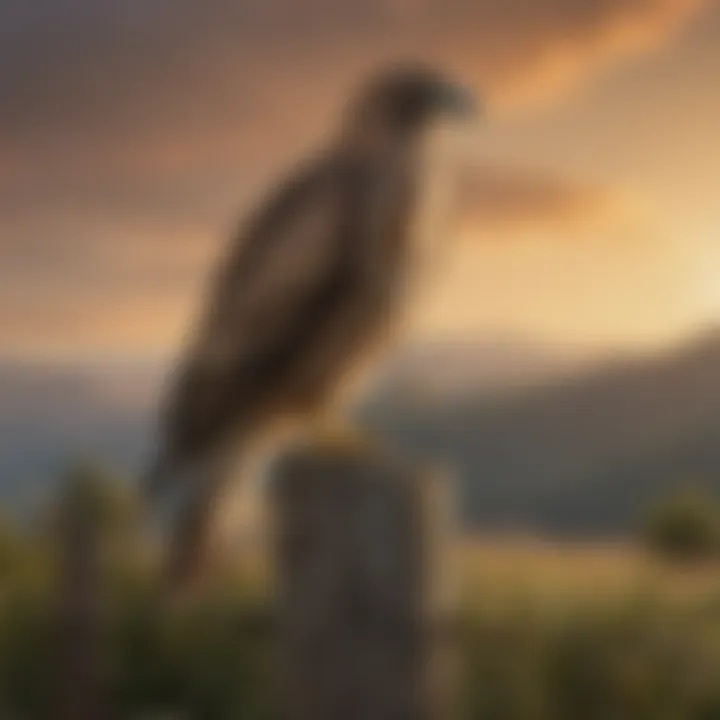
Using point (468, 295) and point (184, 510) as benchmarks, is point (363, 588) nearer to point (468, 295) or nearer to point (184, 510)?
point (184, 510)

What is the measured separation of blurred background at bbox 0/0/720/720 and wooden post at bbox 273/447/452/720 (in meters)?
0.13

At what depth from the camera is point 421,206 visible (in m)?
0.82

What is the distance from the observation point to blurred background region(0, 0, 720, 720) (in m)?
0.86

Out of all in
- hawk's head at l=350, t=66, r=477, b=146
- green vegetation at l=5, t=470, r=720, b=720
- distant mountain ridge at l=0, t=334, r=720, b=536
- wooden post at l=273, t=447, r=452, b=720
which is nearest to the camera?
wooden post at l=273, t=447, r=452, b=720

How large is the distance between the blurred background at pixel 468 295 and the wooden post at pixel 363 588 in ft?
0.43

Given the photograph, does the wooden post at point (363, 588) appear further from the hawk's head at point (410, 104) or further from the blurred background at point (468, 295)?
the hawk's head at point (410, 104)

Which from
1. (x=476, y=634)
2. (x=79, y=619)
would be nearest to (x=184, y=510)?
(x=79, y=619)

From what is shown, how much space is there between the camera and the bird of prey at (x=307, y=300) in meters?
0.81

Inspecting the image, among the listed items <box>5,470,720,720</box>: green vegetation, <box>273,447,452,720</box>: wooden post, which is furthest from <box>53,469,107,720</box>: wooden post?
<box>273,447,452,720</box>: wooden post

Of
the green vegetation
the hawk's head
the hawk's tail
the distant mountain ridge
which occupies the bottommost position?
the green vegetation

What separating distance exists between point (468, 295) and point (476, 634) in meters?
0.37

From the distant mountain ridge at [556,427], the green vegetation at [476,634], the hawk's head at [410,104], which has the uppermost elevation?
the hawk's head at [410,104]

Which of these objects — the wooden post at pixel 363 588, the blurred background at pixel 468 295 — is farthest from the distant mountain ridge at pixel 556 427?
the wooden post at pixel 363 588

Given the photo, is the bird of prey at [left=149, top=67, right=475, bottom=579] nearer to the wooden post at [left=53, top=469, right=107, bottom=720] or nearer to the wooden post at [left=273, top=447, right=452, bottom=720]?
Result: the wooden post at [left=53, top=469, right=107, bottom=720]
